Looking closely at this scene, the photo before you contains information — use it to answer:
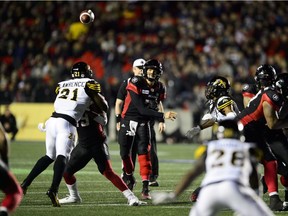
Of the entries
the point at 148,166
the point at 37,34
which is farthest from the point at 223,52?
the point at 148,166

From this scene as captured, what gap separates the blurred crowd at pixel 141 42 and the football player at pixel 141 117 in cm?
1077

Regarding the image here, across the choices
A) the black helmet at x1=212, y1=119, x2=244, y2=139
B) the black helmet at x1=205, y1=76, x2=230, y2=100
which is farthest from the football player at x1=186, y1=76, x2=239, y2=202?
the black helmet at x1=212, y1=119, x2=244, y2=139

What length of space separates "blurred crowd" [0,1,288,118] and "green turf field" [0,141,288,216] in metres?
4.65

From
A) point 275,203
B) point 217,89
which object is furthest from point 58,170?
point 275,203

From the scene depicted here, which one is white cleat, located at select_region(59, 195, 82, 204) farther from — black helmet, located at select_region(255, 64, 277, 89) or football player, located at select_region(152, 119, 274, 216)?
football player, located at select_region(152, 119, 274, 216)

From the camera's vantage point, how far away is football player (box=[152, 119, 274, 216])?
5875 millimetres

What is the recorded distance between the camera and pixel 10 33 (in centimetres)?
2492

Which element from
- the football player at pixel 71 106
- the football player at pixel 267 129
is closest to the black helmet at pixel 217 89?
the football player at pixel 267 129

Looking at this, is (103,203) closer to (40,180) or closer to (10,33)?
(40,180)

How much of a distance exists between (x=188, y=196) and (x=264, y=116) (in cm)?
191

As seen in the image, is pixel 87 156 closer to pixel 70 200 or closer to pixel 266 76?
pixel 70 200

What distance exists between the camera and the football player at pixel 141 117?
10188 millimetres

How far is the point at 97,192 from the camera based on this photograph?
10.8m

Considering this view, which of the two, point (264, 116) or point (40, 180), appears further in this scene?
point (40, 180)
